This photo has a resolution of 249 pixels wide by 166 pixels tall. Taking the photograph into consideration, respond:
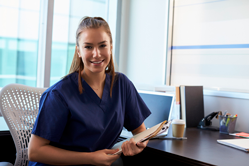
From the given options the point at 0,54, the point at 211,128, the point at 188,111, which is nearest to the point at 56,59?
the point at 0,54

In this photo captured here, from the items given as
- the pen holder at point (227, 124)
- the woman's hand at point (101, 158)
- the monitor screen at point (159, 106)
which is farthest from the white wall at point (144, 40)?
the woman's hand at point (101, 158)

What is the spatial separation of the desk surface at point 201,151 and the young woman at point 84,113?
15 centimetres

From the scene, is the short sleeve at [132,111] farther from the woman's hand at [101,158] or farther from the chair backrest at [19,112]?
the chair backrest at [19,112]

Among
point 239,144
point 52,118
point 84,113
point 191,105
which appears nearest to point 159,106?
point 191,105

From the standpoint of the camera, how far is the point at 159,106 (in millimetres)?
1741

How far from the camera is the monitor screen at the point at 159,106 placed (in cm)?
168

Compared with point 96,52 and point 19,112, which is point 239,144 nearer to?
point 96,52

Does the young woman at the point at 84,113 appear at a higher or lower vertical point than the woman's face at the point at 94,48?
lower

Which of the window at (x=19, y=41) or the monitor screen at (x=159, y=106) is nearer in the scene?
the monitor screen at (x=159, y=106)

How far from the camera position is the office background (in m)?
1.82

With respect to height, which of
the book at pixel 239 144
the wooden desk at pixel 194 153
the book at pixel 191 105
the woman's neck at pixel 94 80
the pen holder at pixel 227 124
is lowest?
the wooden desk at pixel 194 153

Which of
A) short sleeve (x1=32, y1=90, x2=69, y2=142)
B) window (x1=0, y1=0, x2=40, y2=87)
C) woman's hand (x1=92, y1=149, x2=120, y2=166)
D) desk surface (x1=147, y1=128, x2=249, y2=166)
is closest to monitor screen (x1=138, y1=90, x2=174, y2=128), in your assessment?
desk surface (x1=147, y1=128, x2=249, y2=166)

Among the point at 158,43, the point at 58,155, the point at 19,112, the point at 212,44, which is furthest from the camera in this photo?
Result: the point at 158,43

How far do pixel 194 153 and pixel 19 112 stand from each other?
0.92 meters
